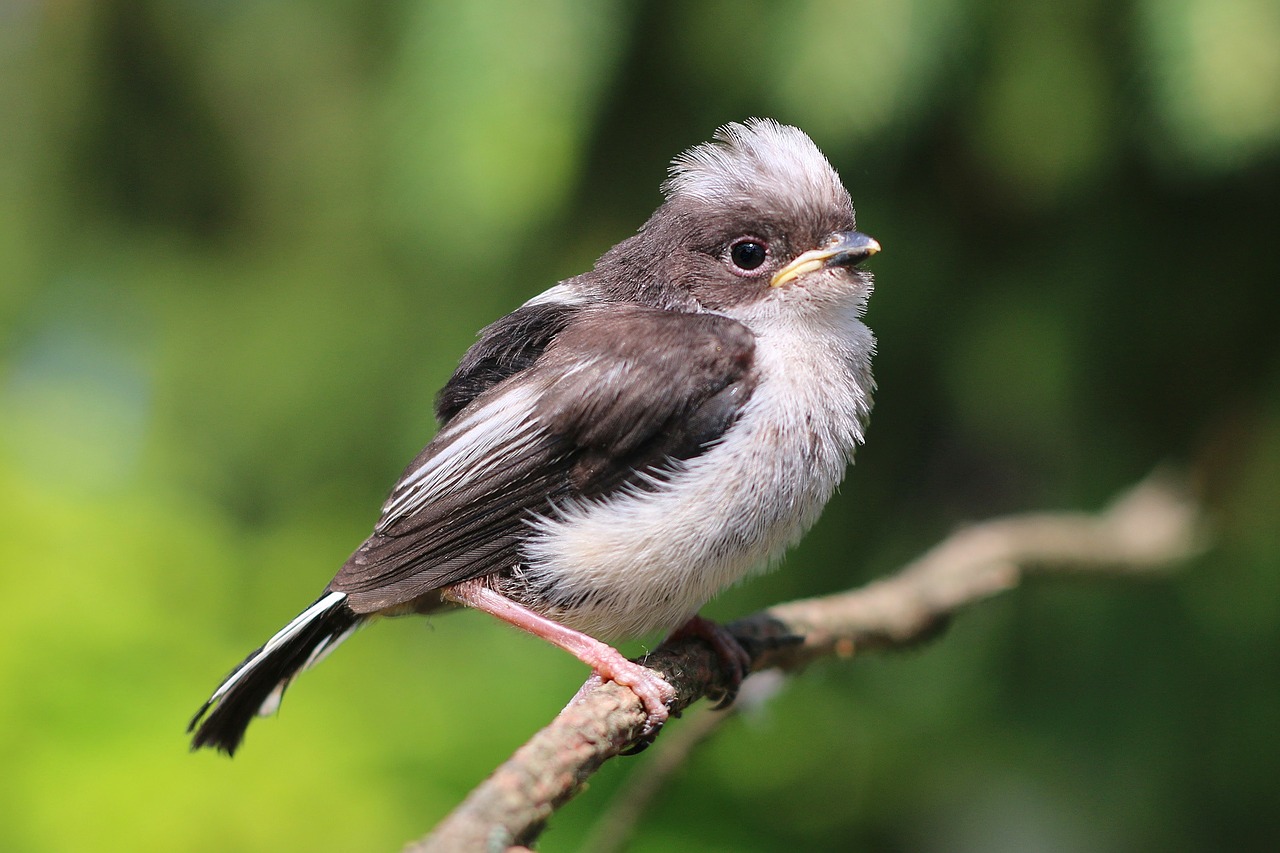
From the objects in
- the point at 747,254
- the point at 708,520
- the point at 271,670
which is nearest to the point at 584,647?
the point at 708,520

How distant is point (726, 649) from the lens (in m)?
2.63

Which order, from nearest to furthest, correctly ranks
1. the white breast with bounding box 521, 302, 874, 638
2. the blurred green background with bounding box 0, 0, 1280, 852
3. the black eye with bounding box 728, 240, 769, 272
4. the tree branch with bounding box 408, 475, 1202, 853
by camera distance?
the tree branch with bounding box 408, 475, 1202, 853 → the white breast with bounding box 521, 302, 874, 638 → the black eye with bounding box 728, 240, 769, 272 → the blurred green background with bounding box 0, 0, 1280, 852

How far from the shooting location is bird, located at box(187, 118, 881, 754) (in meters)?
2.34

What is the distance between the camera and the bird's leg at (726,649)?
8.60ft

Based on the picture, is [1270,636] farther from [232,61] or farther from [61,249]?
[61,249]

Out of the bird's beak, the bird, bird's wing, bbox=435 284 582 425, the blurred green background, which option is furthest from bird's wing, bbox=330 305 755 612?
the blurred green background

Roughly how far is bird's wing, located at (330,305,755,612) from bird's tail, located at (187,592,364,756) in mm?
164

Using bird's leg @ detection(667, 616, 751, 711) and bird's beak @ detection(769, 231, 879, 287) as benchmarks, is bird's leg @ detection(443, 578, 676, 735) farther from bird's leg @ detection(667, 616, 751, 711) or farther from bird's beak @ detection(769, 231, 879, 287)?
bird's beak @ detection(769, 231, 879, 287)

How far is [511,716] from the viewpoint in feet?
11.5

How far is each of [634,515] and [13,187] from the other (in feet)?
10.5

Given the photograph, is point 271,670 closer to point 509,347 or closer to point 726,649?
point 509,347

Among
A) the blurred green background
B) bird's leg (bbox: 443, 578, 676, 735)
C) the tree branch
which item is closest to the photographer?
the tree branch

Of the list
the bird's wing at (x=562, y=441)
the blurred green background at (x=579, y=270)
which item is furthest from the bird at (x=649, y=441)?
the blurred green background at (x=579, y=270)

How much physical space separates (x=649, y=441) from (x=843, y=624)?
73 centimetres
